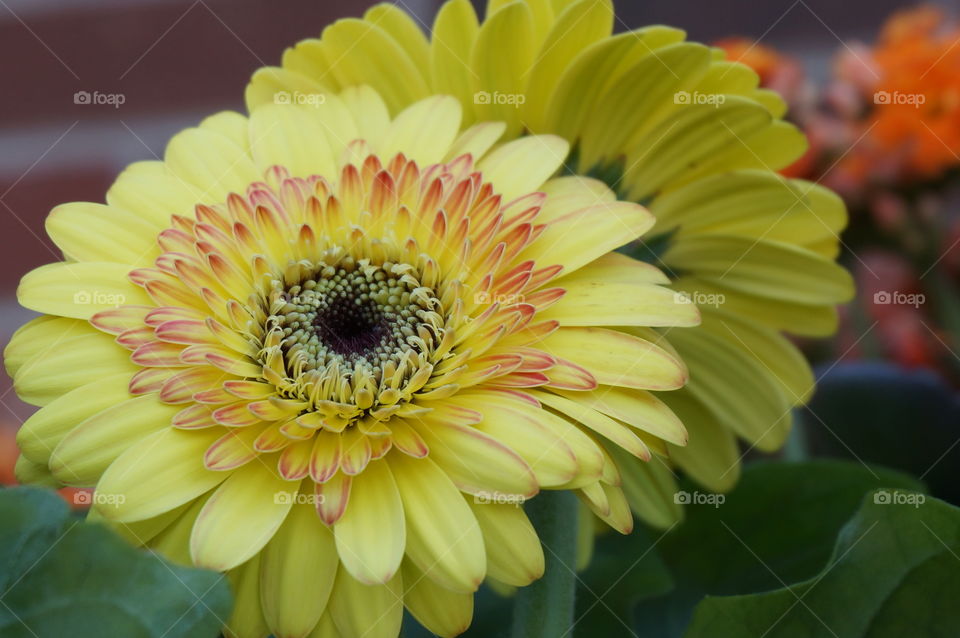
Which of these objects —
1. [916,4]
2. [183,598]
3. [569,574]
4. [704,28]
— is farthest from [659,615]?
[916,4]

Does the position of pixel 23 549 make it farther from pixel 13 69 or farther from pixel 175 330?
pixel 13 69
